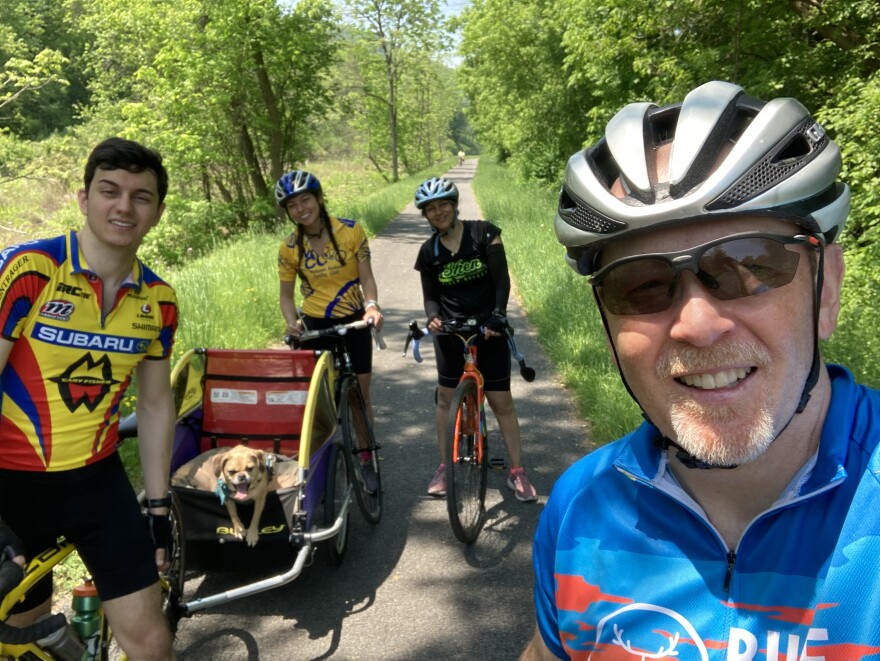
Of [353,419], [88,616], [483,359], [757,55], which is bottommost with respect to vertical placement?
[88,616]

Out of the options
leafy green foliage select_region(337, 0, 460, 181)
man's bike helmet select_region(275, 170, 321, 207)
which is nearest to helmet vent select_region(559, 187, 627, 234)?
man's bike helmet select_region(275, 170, 321, 207)

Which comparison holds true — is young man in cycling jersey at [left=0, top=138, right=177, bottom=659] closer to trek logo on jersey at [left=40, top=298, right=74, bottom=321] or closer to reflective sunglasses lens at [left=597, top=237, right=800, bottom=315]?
trek logo on jersey at [left=40, top=298, right=74, bottom=321]

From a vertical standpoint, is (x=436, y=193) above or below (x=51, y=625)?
above

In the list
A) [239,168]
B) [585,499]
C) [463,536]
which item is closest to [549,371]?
[463,536]

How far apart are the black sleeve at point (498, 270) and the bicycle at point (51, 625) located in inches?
115

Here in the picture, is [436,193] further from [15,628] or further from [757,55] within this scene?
[757,55]

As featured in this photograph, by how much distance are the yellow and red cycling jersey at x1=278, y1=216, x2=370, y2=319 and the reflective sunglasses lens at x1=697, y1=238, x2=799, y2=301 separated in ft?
12.8

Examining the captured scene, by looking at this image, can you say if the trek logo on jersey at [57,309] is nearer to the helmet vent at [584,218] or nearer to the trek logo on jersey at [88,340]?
the trek logo on jersey at [88,340]

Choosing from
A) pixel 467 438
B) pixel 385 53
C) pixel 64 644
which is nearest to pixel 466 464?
pixel 467 438

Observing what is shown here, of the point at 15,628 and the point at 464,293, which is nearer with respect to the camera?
the point at 15,628

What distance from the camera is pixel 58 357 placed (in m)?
2.31

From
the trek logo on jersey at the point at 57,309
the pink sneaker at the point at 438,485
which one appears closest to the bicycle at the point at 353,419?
the pink sneaker at the point at 438,485

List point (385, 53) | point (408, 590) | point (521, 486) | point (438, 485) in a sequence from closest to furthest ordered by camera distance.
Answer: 1. point (408, 590)
2. point (521, 486)
3. point (438, 485)
4. point (385, 53)

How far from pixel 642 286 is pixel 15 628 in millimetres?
1992
